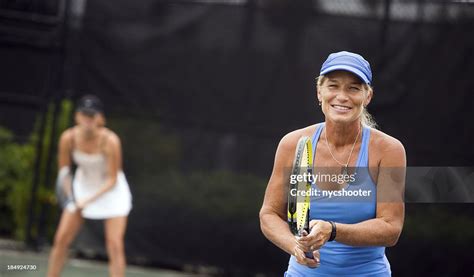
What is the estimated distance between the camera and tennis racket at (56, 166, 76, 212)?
21.9ft

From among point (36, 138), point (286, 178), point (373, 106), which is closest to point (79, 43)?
point (36, 138)

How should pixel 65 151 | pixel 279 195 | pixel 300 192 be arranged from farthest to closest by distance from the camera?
pixel 65 151
pixel 279 195
pixel 300 192

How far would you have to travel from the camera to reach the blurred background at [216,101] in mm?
6438

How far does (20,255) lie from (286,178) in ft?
17.1

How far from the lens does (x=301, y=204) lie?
→ 278 centimetres

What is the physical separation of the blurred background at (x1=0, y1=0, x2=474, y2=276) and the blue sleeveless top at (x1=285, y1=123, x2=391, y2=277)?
326 cm

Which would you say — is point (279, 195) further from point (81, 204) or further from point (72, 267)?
point (72, 267)

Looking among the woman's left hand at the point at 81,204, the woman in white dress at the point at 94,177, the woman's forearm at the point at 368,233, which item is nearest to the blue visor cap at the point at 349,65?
the woman's forearm at the point at 368,233

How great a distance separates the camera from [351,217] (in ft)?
9.63

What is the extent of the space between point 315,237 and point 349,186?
1.20ft

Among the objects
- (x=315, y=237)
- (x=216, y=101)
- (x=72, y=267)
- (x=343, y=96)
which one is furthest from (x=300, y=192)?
(x=72, y=267)
